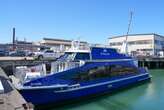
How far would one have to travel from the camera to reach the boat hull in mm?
15573

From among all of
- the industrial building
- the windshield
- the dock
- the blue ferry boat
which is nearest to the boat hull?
the blue ferry boat

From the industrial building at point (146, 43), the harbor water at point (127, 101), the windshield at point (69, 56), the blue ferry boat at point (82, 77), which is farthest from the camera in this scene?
the industrial building at point (146, 43)

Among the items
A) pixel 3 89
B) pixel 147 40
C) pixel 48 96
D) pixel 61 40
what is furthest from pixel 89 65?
pixel 61 40

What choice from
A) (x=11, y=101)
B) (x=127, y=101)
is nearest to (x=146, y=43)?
(x=127, y=101)

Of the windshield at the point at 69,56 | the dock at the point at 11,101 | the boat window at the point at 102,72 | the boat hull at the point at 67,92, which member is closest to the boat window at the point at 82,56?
the windshield at the point at 69,56

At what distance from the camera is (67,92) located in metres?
17.3

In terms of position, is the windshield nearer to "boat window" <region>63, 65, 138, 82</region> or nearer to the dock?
"boat window" <region>63, 65, 138, 82</region>

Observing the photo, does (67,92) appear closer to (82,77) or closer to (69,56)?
(82,77)

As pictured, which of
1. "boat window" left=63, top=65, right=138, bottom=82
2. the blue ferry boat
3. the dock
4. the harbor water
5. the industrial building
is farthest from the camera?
the industrial building

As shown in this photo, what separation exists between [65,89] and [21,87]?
308cm

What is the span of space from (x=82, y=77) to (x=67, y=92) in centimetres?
216

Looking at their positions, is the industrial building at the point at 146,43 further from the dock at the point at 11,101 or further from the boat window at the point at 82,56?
the dock at the point at 11,101

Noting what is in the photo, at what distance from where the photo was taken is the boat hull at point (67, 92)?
613 inches

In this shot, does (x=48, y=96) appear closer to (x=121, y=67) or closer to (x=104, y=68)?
(x=104, y=68)
